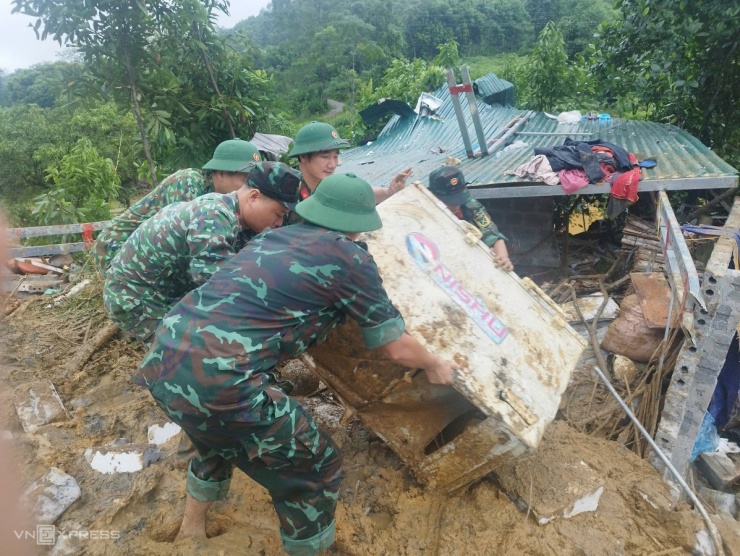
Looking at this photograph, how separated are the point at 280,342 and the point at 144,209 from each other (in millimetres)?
2088

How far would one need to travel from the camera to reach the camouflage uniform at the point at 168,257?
2.35 m

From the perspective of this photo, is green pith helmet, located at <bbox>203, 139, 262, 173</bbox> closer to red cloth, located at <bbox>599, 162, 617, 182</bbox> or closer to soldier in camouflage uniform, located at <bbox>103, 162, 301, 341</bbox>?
soldier in camouflage uniform, located at <bbox>103, 162, 301, 341</bbox>

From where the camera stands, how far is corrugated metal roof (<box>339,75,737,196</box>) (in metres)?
4.76

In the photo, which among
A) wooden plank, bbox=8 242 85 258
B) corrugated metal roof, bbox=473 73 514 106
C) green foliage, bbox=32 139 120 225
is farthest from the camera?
corrugated metal roof, bbox=473 73 514 106

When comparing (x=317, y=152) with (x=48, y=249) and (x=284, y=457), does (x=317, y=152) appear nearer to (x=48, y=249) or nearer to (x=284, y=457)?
(x=284, y=457)

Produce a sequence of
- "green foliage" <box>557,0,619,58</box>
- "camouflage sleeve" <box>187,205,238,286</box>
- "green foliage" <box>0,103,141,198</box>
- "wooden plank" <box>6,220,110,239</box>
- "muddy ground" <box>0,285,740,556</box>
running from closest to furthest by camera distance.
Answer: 1. "camouflage sleeve" <box>187,205,238,286</box>
2. "muddy ground" <box>0,285,740,556</box>
3. "wooden plank" <box>6,220,110,239</box>
4. "green foliage" <box>0,103,141,198</box>
5. "green foliage" <box>557,0,619,58</box>

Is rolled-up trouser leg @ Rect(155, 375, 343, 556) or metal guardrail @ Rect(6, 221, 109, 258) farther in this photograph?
metal guardrail @ Rect(6, 221, 109, 258)

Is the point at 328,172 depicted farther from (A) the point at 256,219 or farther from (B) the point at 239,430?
(B) the point at 239,430

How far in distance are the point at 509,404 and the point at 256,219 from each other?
5.03ft

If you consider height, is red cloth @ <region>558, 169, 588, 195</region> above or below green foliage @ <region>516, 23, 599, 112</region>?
above

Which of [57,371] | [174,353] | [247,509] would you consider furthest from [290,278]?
[57,371]

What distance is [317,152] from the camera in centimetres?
334

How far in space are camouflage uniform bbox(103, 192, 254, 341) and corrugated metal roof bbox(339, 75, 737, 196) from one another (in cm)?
328

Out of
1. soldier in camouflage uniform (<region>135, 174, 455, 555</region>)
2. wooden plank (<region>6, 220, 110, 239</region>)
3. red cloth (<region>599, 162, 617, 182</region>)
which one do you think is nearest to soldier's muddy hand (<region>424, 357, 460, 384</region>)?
soldier in camouflage uniform (<region>135, 174, 455, 555</region>)
